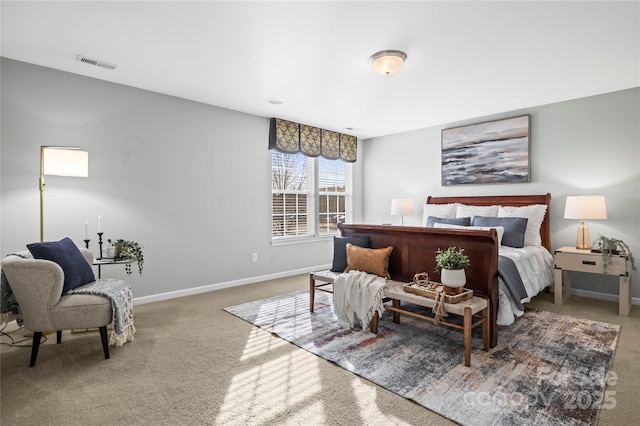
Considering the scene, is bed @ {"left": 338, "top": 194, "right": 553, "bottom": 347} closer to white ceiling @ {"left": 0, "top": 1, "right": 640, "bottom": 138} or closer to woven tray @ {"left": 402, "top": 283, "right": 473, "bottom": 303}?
woven tray @ {"left": 402, "top": 283, "right": 473, "bottom": 303}

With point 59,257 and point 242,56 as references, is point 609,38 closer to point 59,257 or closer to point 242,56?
point 242,56

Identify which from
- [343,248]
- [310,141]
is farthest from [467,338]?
[310,141]

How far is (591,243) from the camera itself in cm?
402

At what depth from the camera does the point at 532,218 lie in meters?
4.20

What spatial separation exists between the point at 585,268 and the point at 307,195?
3844 millimetres

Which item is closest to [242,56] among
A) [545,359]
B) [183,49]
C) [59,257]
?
[183,49]

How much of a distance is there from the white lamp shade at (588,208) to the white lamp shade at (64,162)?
506 centimetres

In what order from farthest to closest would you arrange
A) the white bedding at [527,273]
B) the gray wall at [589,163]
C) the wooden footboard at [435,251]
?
the gray wall at [589,163] → the white bedding at [527,273] → the wooden footboard at [435,251]

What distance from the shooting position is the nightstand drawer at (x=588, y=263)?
3.47 meters

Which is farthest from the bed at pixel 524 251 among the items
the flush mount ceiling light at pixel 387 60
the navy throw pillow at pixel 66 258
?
the navy throw pillow at pixel 66 258

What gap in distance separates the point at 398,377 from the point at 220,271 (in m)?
3.04

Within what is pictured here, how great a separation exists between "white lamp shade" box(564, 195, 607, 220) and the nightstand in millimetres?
401

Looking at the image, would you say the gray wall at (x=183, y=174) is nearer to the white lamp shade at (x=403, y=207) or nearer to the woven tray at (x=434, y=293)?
the white lamp shade at (x=403, y=207)

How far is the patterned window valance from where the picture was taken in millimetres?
5066
